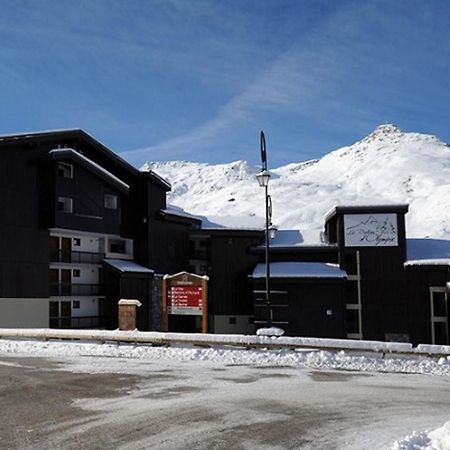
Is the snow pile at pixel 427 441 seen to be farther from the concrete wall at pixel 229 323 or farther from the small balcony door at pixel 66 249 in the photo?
the concrete wall at pixel 229 323

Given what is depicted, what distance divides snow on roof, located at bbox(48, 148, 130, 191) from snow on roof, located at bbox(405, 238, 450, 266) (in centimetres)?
1987

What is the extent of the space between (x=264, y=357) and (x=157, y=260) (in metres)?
23.3

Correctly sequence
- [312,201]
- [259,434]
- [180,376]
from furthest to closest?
[312,201]
[180,376]
[259,434]

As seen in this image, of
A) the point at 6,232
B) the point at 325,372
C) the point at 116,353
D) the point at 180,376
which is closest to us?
the point at 180,376

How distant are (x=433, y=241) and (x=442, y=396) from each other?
31.1 m

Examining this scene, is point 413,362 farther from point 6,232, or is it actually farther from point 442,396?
point 6,232

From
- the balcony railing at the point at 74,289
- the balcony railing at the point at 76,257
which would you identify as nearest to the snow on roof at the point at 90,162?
the balcony railing at the point at 76,257

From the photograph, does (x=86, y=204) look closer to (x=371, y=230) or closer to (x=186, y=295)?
(x=186, y=295)

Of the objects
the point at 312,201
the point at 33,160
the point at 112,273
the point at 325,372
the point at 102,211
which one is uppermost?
the point at 312,201

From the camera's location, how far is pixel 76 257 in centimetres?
3672

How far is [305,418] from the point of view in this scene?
9461 mm

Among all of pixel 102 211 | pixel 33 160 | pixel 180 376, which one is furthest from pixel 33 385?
pixel 102 211

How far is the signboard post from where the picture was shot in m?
24.1

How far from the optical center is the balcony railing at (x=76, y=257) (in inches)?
1394
